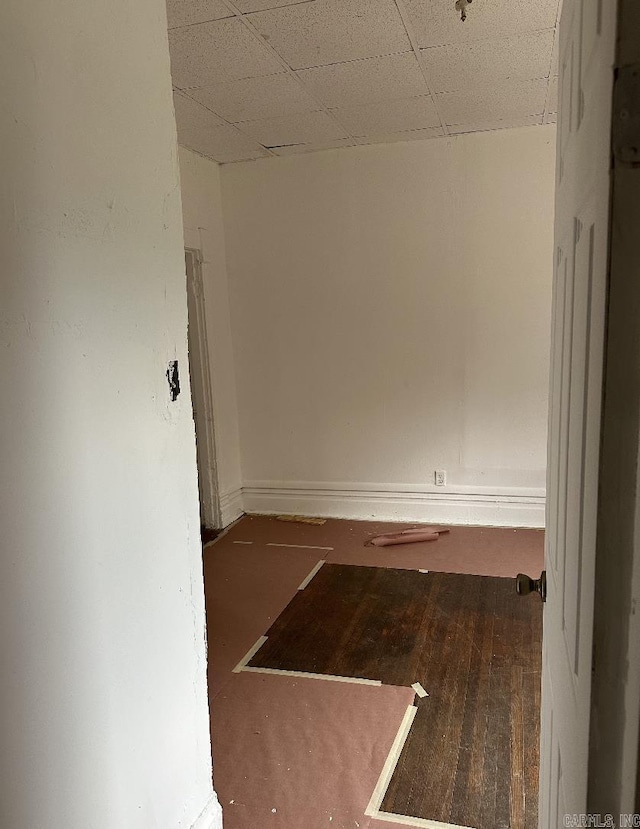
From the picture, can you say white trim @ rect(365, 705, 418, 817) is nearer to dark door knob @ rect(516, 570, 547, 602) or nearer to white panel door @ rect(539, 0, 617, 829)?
white panel door @ rect(539, 0, 617, 829)

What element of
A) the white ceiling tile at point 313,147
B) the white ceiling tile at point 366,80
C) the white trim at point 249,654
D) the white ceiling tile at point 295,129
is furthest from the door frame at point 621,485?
the white ceiling tile at point 313,147

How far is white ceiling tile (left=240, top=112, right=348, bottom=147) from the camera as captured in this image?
3701 millimetres

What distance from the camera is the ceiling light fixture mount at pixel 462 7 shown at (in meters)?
2.35

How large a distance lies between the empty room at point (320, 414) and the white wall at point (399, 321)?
23mm

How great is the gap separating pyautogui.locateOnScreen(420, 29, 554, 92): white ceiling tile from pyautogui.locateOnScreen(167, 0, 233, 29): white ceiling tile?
96cm

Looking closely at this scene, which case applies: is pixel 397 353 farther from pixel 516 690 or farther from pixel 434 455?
pixel 516 690

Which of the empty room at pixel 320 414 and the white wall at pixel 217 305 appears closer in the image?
the empty room at pixel 320 414

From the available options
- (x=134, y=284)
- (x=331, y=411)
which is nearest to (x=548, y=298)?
(x=331, y=411)

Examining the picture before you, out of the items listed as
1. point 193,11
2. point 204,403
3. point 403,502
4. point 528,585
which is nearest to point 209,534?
point 204,403

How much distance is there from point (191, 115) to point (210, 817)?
11.3ft

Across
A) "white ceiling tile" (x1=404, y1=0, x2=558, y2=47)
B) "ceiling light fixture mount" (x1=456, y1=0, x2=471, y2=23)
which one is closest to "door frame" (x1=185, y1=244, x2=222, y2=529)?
"white ceiling tile" (x1=404, y1=0, x2=558, y2=47)

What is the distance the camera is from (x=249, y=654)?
9.55ft

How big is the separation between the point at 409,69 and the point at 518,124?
1326 mm

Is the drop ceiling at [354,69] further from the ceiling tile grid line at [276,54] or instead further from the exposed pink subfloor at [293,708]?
the exposed pink subfloor at [293,708]
